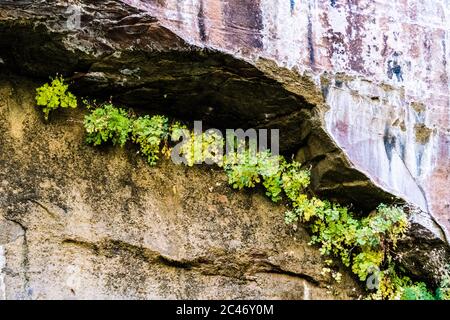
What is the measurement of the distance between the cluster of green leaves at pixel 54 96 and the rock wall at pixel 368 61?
108 cm

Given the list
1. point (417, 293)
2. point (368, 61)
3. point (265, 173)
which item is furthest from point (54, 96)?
point (417, 293)

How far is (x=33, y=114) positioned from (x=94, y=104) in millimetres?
576

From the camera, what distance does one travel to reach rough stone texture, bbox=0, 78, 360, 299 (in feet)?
19.3

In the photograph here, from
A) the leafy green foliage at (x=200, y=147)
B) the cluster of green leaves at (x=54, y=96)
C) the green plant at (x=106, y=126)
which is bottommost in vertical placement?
the leafy green foliage at (x=200, y=147)

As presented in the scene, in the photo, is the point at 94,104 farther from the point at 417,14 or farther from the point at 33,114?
the point at 417,14

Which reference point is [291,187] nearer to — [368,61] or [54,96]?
[368,61]

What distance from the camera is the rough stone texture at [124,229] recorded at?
19.3ft

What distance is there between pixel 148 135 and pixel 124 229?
97 cm

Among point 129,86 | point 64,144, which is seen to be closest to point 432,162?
point 129,86

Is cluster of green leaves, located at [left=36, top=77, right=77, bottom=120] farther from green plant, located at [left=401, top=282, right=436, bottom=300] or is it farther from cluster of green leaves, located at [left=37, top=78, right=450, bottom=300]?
green plant, located at [left=401, top=282, right=436, bottom=300]

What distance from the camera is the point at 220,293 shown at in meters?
6.22

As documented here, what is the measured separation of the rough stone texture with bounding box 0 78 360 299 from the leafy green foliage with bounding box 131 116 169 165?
0.34 ft

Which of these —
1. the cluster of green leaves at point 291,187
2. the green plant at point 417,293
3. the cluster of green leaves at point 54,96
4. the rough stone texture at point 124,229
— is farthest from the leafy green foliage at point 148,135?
the green plant at point 417,293

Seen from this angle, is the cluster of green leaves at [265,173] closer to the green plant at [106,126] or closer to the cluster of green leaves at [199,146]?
the cluster of green leaves at [199,146]
